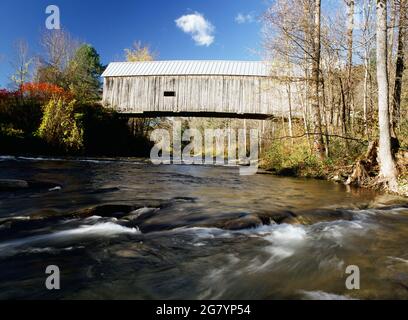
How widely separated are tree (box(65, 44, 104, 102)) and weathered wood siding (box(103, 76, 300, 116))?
741 cm

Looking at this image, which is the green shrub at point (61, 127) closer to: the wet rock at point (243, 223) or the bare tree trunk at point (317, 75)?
the bare tree trunk at point (317, 75)

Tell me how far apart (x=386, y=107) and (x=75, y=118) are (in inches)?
599

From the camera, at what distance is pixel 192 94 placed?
21.9 meters

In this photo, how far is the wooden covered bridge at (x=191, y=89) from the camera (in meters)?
21.4

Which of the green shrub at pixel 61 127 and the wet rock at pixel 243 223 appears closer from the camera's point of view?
the wet rock at pixel 243 223

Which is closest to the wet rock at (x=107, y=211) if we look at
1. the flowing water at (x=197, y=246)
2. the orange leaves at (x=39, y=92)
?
the flowing water at (x=197, y=246)

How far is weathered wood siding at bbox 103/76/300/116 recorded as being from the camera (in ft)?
70.2

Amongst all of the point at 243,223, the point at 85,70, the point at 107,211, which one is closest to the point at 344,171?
the point at 243,223

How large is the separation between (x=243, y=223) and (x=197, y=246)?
Result: 1014 millimetres

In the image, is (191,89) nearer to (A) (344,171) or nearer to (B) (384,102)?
(A) (344,171)

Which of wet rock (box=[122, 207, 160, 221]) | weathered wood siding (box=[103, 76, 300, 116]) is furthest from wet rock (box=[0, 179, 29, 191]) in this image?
weathered wood siding (box=[103, 76, 300, 116])
